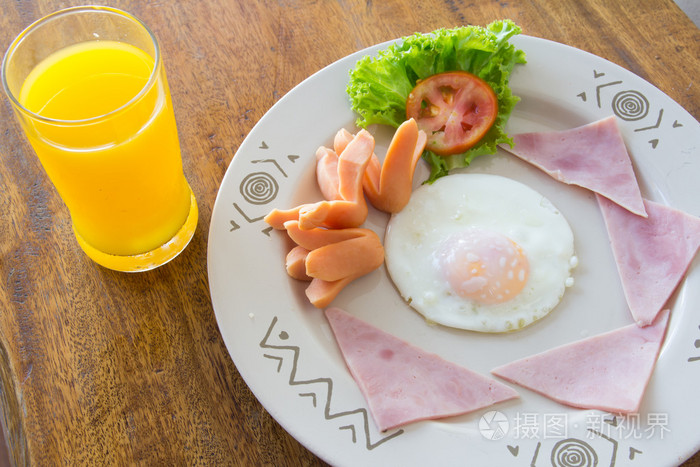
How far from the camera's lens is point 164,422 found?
5.46ft

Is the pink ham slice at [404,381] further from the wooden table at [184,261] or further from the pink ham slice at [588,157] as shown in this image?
the pink ham slice at [588,157]

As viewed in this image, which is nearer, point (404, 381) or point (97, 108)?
point (97, 108)

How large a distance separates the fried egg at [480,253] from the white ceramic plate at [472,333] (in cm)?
4

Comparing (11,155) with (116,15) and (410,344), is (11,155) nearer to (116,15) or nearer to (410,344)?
(116,15)

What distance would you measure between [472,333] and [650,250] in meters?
0.60

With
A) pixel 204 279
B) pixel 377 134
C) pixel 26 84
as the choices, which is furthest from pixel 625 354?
pixel 26 84

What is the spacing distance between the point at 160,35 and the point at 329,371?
1.43 m

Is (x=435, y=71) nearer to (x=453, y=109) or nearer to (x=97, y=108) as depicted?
(x=453, y=109)

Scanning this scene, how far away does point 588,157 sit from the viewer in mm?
2016

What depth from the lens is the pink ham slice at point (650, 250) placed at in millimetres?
1785

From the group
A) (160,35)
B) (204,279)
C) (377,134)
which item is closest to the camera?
(204,279)

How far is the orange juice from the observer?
1421 millimetres

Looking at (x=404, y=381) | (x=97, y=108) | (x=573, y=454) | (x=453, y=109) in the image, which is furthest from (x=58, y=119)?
(x=573, y=454)

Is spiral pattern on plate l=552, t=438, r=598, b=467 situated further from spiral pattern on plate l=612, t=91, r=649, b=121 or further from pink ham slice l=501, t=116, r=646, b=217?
spiral pattern on plate l=612, t=91, r=649, b=121
